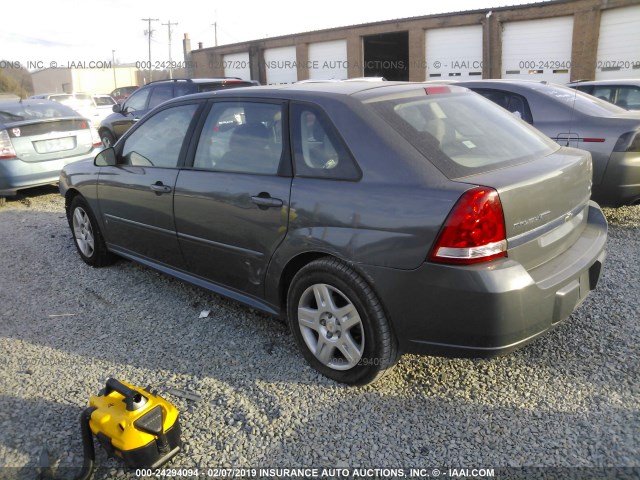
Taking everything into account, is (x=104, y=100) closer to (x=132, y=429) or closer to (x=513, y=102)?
(x=513, y=102)

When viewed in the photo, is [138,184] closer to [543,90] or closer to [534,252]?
[534,252]

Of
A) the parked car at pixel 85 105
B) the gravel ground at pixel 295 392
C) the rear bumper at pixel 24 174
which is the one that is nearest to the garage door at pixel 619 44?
the gravel ground at pixel 295 392

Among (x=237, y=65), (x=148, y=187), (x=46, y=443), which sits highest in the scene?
(x=237, y=65)

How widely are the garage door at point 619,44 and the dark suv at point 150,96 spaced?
568 inches

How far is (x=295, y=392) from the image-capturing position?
2986mm

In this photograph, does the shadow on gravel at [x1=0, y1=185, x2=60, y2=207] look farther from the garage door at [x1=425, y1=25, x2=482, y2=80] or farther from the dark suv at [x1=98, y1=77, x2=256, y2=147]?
the garage door at [x1=425, y1=25, x2=482, y2=80]

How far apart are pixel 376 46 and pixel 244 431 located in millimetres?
28762

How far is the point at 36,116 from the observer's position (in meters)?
8.25

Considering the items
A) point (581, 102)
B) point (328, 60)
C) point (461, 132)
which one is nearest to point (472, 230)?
Answer: point (461, 132)

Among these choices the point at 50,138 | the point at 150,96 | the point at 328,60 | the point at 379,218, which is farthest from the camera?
the point at 328,60

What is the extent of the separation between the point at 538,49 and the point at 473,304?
2139cm

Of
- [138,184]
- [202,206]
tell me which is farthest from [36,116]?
[202,206]

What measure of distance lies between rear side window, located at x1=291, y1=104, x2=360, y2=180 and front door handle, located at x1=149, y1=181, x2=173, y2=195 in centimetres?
120

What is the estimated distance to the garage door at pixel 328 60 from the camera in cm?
2834
